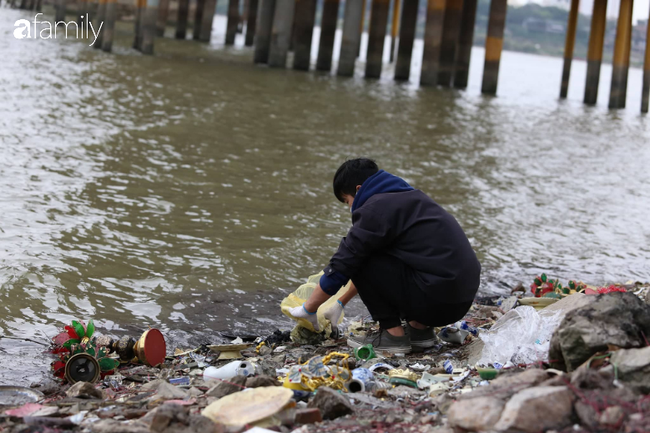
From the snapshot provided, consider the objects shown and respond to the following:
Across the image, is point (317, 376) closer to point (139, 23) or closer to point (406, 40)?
point (139, 23)

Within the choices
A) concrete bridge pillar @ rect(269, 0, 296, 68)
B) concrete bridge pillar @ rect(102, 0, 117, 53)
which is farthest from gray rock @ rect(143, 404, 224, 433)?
concrete bridge pillar @ rect(269, 0, 296, 68)

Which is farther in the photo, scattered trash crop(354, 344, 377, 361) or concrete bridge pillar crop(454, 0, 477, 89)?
concrete bridge pillar crop(454, 0, 477, 89)

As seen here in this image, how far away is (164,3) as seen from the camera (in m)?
A: 31.1

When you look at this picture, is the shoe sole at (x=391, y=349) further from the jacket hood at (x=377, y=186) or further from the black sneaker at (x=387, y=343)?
the jacket hood at (x=377, y=186)

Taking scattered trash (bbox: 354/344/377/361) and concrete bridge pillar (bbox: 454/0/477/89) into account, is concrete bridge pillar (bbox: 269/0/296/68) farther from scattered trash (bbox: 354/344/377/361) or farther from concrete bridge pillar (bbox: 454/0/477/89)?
scattered trash (bbox: 354/344/377/361)

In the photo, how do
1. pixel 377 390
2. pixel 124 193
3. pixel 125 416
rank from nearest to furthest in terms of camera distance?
pixel 125 416 < pixel 377 390 < pixel 124 193

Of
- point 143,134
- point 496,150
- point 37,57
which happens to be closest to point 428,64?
point 496,150

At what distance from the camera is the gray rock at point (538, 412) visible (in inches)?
100

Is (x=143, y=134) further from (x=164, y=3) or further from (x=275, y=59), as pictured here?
(x=164, y=3)

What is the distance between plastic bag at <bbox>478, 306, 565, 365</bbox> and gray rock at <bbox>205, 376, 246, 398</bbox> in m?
1.35

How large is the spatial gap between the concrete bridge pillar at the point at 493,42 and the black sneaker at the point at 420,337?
19.4m

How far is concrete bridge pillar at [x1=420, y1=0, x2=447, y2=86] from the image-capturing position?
2172 centimetres

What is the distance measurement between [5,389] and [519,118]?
54.5 ft

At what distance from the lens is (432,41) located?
22.3 m
